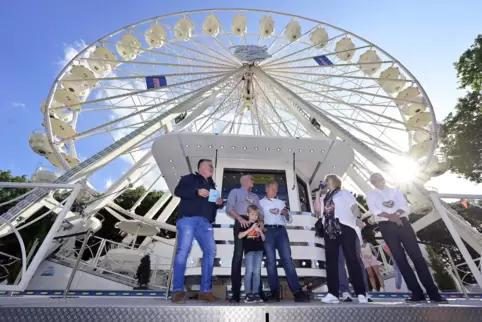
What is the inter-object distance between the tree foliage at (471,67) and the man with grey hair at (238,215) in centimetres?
1487

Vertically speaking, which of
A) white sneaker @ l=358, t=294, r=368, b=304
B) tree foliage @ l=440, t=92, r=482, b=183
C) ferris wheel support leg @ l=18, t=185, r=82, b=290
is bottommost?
white sneaker @ l=358, t=294, r=368, b=304

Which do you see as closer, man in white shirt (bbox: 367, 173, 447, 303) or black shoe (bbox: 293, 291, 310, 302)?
man in white shirt (bbox: 367, 173, 447, 303)

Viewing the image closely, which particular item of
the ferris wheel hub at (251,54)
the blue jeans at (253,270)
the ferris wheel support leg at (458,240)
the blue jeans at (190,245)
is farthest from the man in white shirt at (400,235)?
the ferris wheel hub at (251,54)

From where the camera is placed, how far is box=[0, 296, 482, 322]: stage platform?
1902mm

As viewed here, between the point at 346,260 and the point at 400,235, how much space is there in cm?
80

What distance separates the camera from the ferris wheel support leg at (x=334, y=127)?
9820 millimetres

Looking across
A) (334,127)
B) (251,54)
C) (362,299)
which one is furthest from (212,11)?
(362,299)

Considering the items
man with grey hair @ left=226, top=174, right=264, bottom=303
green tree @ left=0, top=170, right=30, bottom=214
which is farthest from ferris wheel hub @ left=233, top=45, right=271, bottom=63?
green tree @ left=0, top=170, right=30, bottom=214

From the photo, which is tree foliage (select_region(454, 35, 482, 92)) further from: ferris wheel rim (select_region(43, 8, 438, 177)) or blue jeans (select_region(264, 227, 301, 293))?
blue jeans (select_region(264, 227, 301, 293))

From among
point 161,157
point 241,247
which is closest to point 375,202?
point 241,247

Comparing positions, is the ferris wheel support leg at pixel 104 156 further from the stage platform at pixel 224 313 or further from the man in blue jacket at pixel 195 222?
the stage platform at pixel 224 313

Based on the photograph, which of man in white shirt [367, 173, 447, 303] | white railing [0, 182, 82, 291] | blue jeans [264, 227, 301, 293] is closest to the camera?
white railing [0, 182, 82, 291]

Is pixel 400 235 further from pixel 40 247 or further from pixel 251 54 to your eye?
pixel 251 54

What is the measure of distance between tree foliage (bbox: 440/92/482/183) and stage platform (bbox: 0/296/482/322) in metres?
17.5
